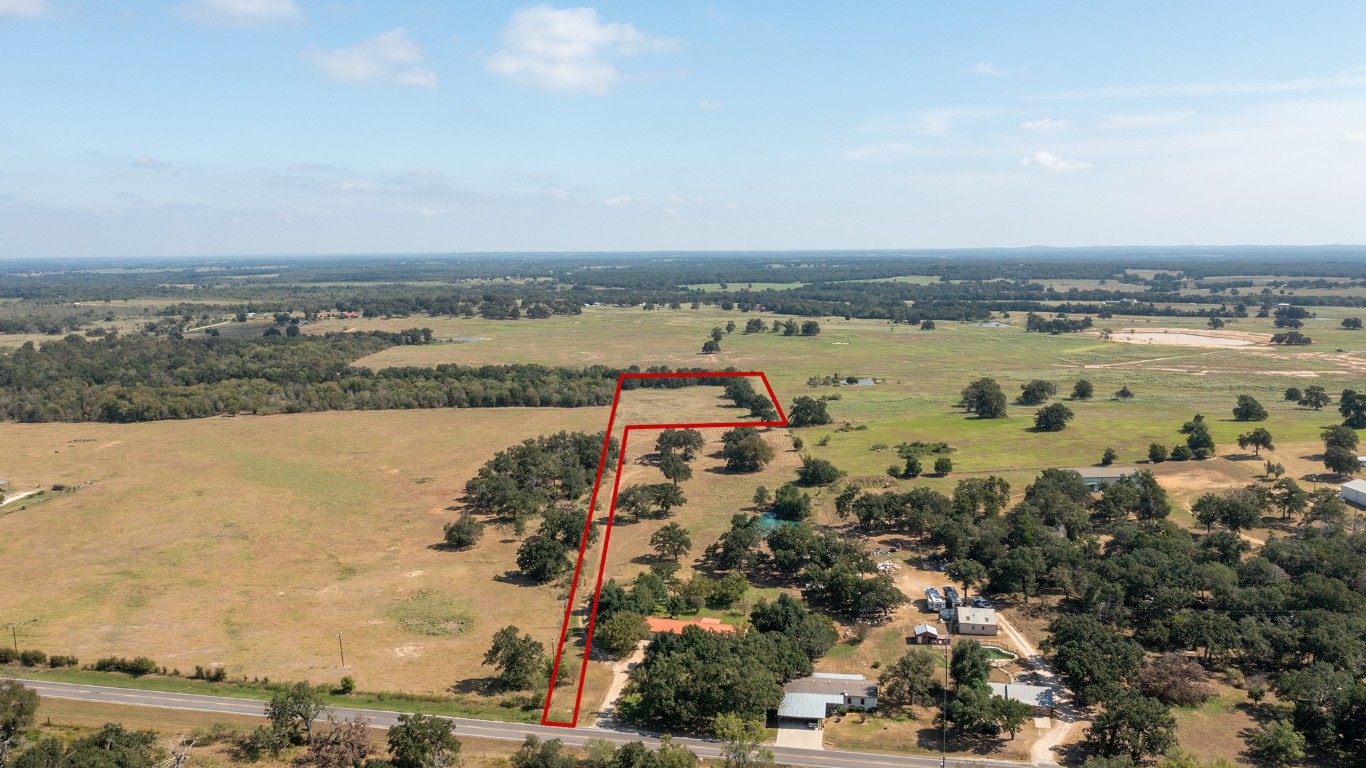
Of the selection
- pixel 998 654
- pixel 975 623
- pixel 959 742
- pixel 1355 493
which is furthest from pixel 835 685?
pixel 1355 493

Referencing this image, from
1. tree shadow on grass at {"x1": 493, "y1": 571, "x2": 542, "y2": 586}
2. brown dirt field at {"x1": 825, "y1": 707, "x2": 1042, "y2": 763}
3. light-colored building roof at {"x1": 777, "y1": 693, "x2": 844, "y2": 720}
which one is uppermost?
light-colored building roof at {"x1": 777, "y1": 693, "x2": 844, "y2": 720}

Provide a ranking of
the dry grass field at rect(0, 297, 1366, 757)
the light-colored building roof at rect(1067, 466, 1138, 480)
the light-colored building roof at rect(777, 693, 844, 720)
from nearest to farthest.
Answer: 1. the light-colored building roof at rect(777, 693, 844, 720)
2. the dry grass field at rect(0, 297, 1366, 757)
3. the light-colored building roof at rect(1067, 466, 1138, 480)

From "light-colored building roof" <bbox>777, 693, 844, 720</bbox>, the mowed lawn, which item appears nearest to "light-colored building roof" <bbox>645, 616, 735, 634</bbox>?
the mowed lawn

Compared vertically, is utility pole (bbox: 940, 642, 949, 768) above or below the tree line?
below

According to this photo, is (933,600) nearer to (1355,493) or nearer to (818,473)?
(818,473)

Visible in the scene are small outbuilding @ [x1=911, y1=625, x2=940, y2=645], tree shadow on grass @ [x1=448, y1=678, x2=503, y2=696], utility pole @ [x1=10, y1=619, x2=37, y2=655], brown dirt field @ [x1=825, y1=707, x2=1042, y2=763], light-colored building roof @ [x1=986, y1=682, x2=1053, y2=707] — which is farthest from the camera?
utility pole @ [x1=10, y1=619, x2=37, y2=655]

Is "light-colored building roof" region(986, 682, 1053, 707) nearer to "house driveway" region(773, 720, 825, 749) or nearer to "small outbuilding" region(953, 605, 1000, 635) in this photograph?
"small outbuilding" region(953, 605, 1000, 635)

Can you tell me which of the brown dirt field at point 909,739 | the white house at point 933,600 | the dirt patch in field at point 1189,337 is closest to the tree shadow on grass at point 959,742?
the brown dirt field at point 909,739
